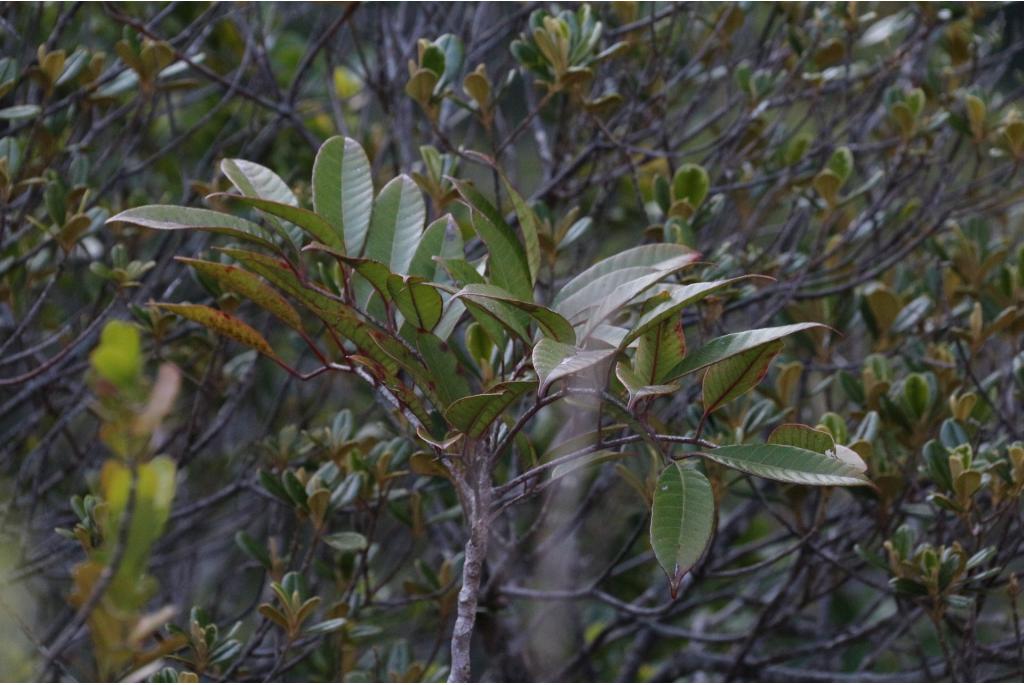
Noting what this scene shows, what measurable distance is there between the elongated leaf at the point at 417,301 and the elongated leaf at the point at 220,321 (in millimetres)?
221

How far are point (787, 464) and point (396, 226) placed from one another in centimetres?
64

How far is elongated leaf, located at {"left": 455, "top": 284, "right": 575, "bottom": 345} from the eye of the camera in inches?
46.3

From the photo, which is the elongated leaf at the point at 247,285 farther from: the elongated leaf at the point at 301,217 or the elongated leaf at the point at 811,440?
the elongated leaf at the point at 811,440

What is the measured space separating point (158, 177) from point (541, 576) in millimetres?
1705

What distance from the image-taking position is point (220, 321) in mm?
1403

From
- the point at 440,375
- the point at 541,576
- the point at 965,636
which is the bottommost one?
the point at 541,576

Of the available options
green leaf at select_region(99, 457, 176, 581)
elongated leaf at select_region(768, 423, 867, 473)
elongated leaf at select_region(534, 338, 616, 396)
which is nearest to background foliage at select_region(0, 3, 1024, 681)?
elongated leaf at select_region(768, 423, 867, 473)

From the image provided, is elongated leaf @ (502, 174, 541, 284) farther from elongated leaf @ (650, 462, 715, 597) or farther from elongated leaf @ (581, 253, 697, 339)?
elongated leaf @ (650, 462, 715, 597)

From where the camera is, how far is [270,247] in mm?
1355

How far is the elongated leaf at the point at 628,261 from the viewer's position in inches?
55.7

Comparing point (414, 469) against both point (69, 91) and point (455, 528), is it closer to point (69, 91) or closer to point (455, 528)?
point (455, 528)

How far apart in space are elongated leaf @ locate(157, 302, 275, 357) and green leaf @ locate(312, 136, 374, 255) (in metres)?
0.18

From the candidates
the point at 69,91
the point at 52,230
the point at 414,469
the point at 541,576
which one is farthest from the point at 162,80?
the point at 541,576

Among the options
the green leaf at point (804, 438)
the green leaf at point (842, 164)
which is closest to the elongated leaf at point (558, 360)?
the green leaf at point (804, 438)
